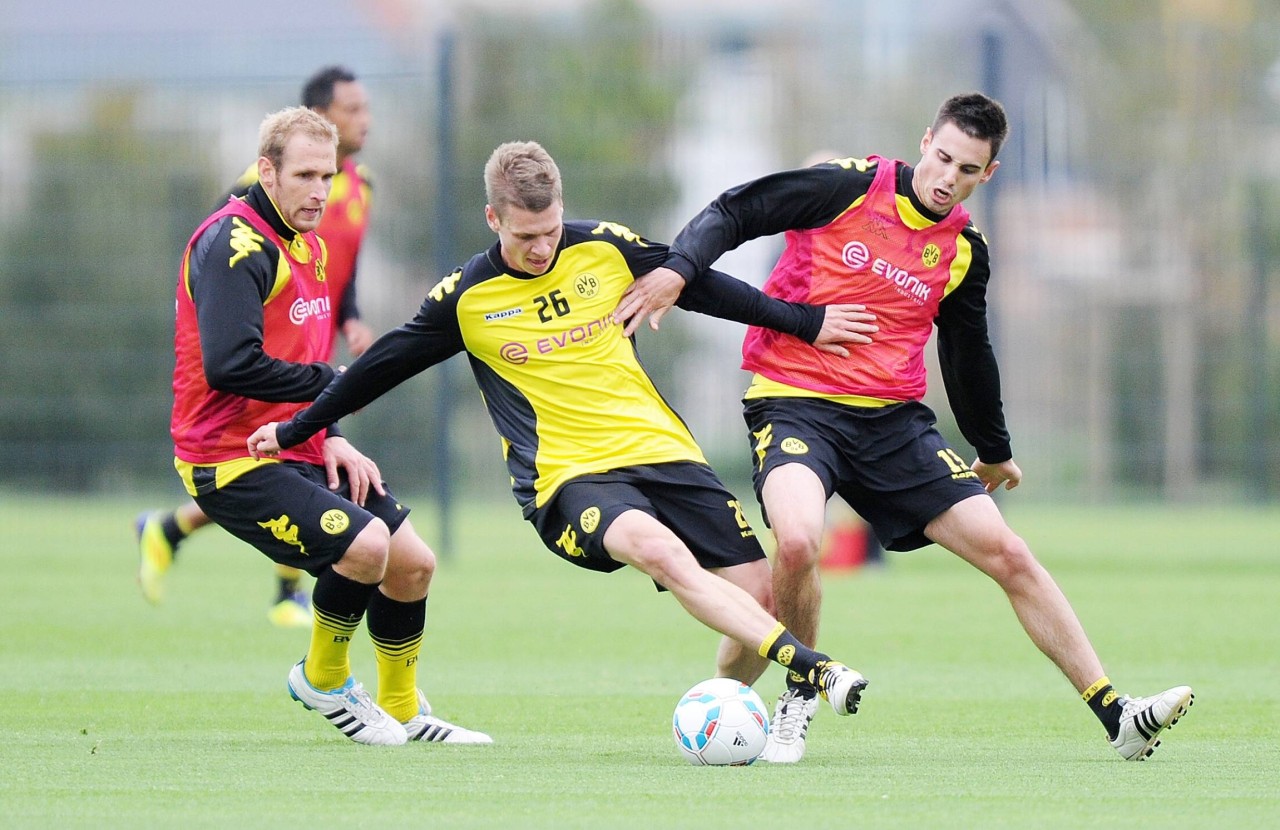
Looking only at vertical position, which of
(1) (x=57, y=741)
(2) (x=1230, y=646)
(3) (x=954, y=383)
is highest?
(3) (x=954, y=383)

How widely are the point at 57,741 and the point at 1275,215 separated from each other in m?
15.3

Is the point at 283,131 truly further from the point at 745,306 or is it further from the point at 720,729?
the point at 720,729

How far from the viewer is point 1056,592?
6.61 m

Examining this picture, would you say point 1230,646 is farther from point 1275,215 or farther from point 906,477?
point 1275,215

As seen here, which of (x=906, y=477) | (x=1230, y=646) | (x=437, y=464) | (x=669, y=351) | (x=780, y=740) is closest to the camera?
(x=780, y=740)

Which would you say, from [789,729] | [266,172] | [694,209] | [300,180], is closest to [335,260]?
[266,172]

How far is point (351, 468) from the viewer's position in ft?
23.4

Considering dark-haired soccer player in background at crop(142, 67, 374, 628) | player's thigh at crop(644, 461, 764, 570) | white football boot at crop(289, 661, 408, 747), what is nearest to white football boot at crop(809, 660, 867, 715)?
player's thigh at crop(644, 461, 764, 570)

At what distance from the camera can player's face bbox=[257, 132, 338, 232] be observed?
686cm

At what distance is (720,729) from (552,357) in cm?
144

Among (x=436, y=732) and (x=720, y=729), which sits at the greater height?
(x=720, y=729)

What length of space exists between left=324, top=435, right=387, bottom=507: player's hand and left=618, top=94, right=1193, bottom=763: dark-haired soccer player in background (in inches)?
46.6

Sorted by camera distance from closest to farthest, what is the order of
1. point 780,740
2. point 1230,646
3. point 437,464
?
point 780,740
point 1230,646
point 437,464

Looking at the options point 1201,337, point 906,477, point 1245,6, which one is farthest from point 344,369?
point 1245,6
